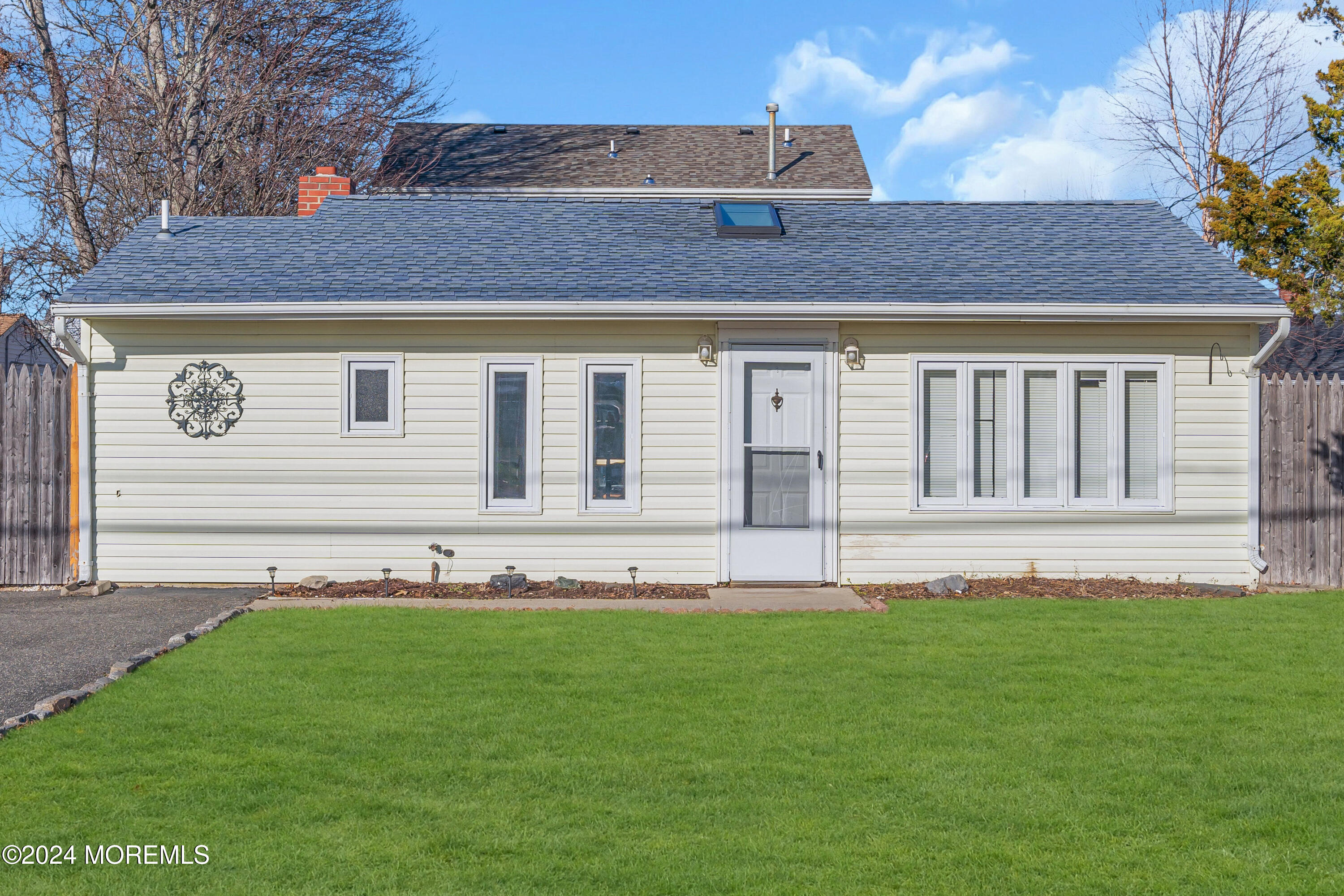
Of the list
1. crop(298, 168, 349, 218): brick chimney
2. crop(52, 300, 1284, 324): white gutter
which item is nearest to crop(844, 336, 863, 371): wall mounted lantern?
crop(52, 300, 1284, 324): white gutter

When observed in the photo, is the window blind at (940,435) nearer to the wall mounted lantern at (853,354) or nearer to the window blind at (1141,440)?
the wall mounted lantern at (853,354)

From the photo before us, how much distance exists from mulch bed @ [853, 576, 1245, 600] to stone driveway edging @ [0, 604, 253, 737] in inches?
217

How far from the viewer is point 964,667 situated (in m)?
7.21

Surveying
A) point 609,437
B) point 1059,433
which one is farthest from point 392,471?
point 1059,433

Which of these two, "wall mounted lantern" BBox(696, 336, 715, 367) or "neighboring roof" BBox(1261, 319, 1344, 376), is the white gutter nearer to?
"wall mounted lantern" BBox(696, 336, 715, 367)

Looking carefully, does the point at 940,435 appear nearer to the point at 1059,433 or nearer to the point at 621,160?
the point at 1059,433

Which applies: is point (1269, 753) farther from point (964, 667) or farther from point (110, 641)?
point (110, 641)

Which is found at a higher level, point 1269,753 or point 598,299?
point 598,299

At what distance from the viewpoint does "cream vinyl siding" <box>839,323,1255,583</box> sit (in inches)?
428

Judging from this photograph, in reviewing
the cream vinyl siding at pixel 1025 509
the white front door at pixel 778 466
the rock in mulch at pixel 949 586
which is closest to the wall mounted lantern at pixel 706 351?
the white front door at pixel 778 466

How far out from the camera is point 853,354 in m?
10.8

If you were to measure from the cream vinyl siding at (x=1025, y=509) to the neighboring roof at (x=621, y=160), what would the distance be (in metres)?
12.0

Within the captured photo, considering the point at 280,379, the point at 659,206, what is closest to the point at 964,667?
the point at 280,379

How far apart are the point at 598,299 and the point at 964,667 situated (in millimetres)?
4976
